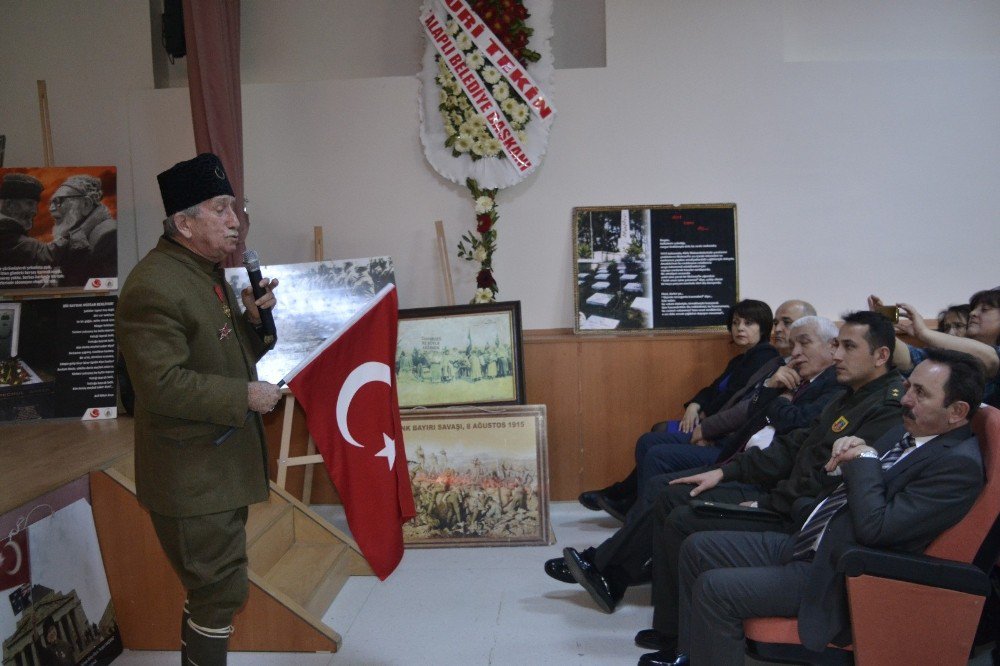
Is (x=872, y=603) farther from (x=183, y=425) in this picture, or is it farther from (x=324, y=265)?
(x=324, y=265)

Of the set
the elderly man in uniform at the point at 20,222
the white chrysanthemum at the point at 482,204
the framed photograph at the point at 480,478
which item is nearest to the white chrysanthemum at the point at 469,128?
the white chrysanthemum at the point at 482,204

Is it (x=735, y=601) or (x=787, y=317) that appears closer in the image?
(x=735, y=601)

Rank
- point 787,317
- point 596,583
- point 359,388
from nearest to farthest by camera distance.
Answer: point 359,388 < point 596,583 < point 787,317

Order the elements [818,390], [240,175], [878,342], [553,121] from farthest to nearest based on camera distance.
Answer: [553,121] → [240,175] → [818,390] → [878,342]

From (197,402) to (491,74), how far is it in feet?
10.2

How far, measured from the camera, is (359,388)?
301 cm

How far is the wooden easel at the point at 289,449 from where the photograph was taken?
4066mm

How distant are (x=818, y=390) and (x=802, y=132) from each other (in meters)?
2.11

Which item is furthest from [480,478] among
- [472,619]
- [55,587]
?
[55,587]

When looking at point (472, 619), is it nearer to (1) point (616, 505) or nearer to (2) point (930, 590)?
(1) point (616, 505)

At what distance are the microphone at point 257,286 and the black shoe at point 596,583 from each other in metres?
1.52

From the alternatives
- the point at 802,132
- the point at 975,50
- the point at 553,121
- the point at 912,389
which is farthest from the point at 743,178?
the point at 912,389

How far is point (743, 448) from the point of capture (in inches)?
134

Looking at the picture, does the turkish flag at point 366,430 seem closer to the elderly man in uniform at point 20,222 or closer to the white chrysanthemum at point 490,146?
the white chrysanthemum at point 490,146
